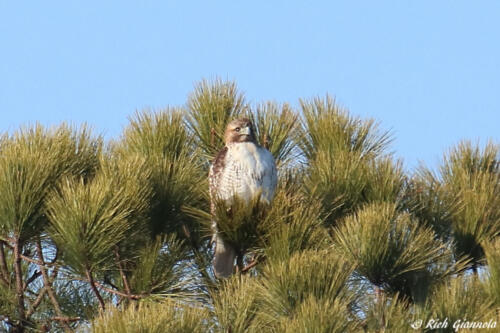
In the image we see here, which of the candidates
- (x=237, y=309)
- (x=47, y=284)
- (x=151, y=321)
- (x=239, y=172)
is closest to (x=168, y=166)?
(x=239, y=172)

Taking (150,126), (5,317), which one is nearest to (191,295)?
(5,317)

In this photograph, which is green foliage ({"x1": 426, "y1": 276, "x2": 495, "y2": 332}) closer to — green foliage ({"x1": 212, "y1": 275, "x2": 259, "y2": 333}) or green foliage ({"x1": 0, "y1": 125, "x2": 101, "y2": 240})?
green foliage ({"x1": 212, "y1": 275, "x2": 259, "y2": 333})

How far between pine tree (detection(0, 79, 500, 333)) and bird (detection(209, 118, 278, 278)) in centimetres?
14

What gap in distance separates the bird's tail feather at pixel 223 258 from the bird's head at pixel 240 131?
101 cm

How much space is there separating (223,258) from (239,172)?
716 millimetres

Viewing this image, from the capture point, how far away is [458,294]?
34.9 feet

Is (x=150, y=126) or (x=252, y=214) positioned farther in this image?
(x=150, y=126)

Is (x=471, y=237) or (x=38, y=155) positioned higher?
(x=38, y=155)

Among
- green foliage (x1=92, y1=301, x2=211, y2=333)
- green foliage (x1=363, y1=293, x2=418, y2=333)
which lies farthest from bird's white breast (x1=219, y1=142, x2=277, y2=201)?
green foliage (x1=92, y1=301, x2=211, y2=333)

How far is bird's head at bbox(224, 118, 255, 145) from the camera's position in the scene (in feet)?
40.1

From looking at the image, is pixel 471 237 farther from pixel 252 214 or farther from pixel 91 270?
pixel 91 270

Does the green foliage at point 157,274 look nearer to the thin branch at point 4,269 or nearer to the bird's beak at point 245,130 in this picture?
the thin branch at point 4,269

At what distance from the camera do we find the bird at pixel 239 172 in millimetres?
11758

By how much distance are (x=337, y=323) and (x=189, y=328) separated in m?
0.88
